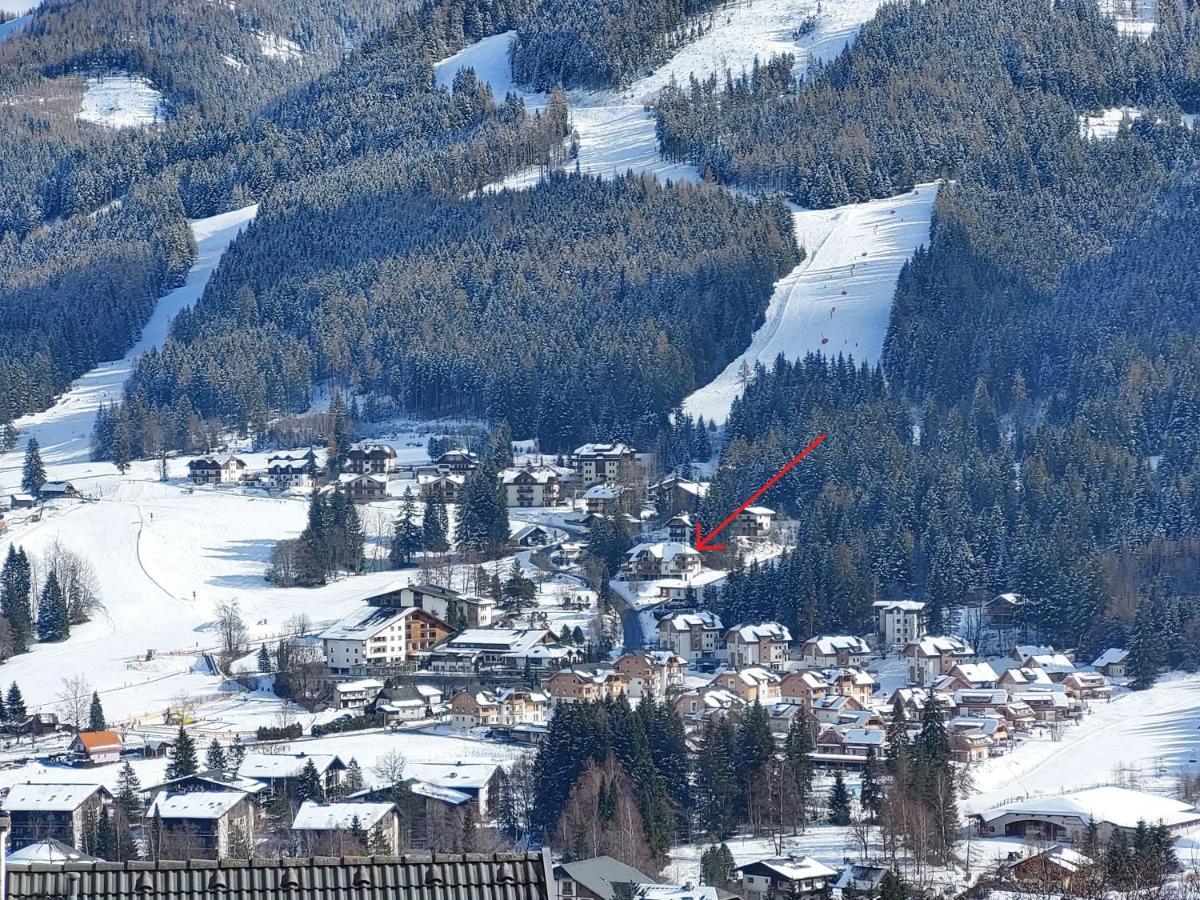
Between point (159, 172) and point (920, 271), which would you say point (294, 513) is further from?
point (159, 172)

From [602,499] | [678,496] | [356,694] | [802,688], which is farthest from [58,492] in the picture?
→ [802,688]

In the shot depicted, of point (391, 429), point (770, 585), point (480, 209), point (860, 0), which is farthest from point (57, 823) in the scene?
point (860, 0)

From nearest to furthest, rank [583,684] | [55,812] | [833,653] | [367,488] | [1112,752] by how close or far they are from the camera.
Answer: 1. [55,812]
2. [1112,752]
3. [583,684]
4. [833,653]
5. [367,488]

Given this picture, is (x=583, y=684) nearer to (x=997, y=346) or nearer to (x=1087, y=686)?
(x=1087, y=686)

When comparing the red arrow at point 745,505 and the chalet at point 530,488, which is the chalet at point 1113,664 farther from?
the chalet at point 530,488

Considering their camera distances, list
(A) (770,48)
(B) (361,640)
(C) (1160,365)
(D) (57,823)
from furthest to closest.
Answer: (A) (770,48)
(C) (1160,365)
(B) (361,640)
(D) (57,823)

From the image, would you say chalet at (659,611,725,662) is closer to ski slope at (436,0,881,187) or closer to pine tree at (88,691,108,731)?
pine tree at (88,691,108,731)
